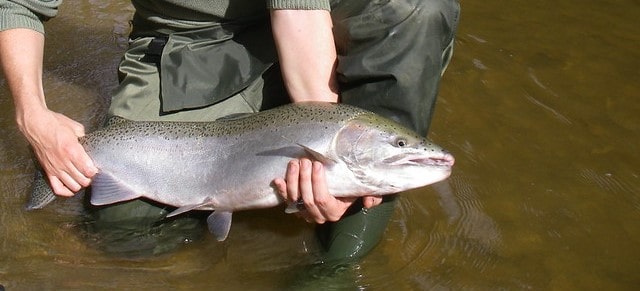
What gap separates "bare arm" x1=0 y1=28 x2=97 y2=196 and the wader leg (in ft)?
3.17

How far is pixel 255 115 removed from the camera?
286cm

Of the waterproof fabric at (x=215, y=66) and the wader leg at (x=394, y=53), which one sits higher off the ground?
the wader leg at (x=394, y=53)

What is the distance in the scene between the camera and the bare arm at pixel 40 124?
2883mm

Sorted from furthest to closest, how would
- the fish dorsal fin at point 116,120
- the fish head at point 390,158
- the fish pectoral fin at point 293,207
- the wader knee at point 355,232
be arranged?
the fish dorsal fin at point 116,120, the wader knee at point 355,232, the fish pectoral fin at point 293,207, the fish head at point 390,158

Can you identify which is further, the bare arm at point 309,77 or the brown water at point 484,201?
the brown water at point 484,201

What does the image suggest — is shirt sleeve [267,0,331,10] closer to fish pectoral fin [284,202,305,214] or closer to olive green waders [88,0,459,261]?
olive green waders [88,0,459,261]

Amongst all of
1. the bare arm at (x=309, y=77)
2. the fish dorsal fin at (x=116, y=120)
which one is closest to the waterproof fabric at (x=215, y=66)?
the fish dorsal fin at (x=116, y=120)

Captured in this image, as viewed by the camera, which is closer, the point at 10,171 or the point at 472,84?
the point at 10,171

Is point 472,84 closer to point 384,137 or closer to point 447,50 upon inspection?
point 447,50

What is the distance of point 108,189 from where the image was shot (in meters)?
2.95

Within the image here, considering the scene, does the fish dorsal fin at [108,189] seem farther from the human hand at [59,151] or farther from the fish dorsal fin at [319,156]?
the fish dorsal fin at [319,156]

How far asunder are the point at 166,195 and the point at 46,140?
456 millimetres

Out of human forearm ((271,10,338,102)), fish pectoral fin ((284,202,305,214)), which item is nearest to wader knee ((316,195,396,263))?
fish pectoral fin ((284,202,305,214))

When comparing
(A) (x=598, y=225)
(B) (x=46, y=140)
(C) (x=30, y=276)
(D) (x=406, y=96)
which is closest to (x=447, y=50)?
(D) (x=406, y=96)
